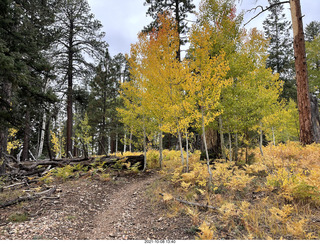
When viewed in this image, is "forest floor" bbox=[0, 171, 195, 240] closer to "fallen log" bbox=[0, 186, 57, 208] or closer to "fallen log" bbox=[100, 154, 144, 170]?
"fallen log" bbox=[0, 186, 57, 208]

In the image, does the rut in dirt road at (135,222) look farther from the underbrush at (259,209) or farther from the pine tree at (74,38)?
the pine tree at (74,38)

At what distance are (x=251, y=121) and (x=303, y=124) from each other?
3.21 meters

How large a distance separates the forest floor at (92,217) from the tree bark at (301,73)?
295 inches

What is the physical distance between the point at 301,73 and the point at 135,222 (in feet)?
30.2

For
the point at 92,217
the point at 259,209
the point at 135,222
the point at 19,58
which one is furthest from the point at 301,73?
the point at 19,58

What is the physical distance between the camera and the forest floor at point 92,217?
3732 millimetres

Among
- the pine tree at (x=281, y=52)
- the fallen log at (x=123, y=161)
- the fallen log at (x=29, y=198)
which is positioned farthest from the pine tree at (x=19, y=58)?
the pine tree at (x=281, y=52)

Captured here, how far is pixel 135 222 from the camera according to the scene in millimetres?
4449

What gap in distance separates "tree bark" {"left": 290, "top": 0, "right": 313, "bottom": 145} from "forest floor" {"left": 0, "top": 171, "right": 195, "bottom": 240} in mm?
7493

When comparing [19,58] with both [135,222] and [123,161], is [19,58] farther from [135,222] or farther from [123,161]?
[135,222]

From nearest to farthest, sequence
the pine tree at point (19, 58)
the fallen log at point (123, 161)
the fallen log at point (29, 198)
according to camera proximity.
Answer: the fallen log at point (29, 198), the pine tree at point (19, 58), the fallen log at point (123, 161)

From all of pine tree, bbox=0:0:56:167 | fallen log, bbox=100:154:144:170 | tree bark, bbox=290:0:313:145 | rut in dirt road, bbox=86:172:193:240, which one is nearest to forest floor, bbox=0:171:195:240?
rut in dirt road, bbox=86:172:193:240

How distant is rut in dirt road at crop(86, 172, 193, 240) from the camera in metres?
3.75

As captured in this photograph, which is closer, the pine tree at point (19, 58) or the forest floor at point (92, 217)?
the forest floor at point (92, 217)
